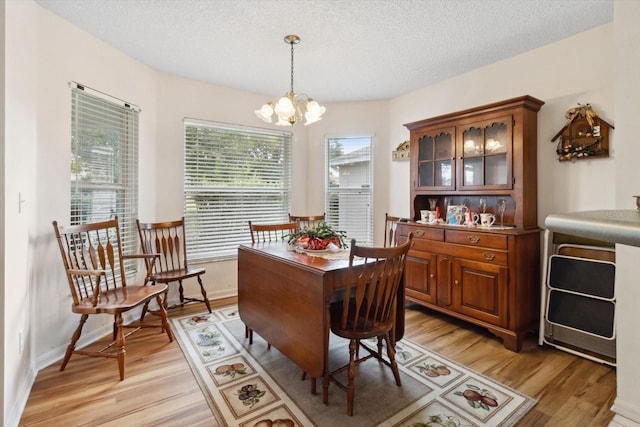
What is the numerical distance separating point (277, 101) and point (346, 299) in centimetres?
153

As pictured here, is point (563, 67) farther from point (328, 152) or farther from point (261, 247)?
point (261, 247)

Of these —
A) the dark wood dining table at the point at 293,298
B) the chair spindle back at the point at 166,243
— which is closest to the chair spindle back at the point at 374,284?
the dark wood dining table at the point at 293,298

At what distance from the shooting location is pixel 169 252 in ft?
11.0

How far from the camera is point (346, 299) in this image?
1788mm

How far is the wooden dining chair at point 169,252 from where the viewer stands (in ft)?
10.1

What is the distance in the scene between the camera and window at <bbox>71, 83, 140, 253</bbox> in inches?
102

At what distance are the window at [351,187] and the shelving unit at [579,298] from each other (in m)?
2.04

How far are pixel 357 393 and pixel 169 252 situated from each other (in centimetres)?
237

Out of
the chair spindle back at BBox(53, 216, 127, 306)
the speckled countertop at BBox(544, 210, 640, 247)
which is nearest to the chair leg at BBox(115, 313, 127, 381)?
the chair spindle back at BBox(53, 216, 127, 306)

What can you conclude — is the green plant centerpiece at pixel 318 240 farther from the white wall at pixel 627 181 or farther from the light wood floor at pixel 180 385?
the white wall at pixel 627 181

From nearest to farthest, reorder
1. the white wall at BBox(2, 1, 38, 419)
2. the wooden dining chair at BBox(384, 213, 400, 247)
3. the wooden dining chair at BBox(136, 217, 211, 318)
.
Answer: the white wall at BBox(2, 1, 38, 419), the wooden dining chair at BBox(136, 217, 211, 318), the wooden dining chair at BBox(384, 213, 400, 247)

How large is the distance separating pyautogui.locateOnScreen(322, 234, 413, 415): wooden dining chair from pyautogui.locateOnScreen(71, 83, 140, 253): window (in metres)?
2.27

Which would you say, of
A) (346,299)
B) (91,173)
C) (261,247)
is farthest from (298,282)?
(91,173)

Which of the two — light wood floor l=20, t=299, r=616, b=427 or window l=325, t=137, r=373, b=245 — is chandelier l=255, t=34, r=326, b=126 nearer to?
window l=325, t=137, r=373, b=245
